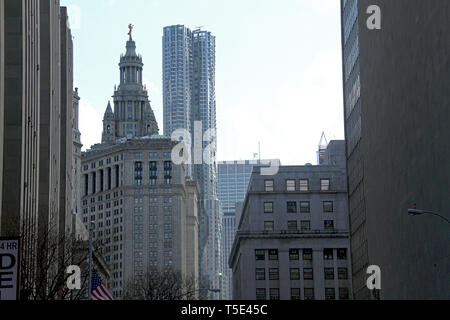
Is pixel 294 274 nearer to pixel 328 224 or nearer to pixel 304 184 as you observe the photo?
pixel 328 224

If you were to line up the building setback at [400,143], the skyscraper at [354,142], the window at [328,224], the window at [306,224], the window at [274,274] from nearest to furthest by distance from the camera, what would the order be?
the building setback at [400,143] < the skyscraper at [354,142] < the window at [274,274] < the window at [328,224] < the window at [306,224]

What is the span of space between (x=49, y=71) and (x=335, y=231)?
5565 centimetres

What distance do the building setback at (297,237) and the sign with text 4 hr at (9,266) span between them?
107372mm

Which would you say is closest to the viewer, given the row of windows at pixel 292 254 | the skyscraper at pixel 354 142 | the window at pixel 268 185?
the skyscraper at pixel 354 142

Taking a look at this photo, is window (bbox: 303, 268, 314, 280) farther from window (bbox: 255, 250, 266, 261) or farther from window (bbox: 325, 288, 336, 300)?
window (bbox: 255, 250, 266, 261)

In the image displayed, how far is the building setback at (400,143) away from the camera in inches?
2012

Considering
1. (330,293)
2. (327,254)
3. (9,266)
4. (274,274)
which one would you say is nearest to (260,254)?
(274,274)

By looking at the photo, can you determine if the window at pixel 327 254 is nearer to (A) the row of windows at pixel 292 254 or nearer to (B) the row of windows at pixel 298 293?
(A) the row of windows at pixel 292 254

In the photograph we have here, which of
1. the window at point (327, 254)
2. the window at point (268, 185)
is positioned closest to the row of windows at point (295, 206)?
the window at point (268, 185)

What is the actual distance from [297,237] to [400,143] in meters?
68.4

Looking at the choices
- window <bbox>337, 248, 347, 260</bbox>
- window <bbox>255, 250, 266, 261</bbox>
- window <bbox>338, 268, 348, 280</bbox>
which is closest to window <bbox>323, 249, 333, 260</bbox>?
window <bbox>337, 248, 347, 260</bbox>

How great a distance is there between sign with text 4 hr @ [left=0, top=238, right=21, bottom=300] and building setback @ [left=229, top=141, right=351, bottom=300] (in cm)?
10737

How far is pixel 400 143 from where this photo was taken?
62812mm

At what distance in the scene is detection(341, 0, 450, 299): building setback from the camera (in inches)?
2012
